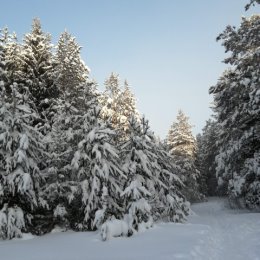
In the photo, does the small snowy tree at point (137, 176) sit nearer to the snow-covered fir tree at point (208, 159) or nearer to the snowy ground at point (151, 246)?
the snowy ground at point (151, 246)

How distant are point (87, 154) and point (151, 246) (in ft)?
23.0

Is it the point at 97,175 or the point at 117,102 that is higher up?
the point at 117,102

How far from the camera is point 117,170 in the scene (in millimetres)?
18250

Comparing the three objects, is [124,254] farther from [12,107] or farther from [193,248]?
[12,107]

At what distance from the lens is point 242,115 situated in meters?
25.9

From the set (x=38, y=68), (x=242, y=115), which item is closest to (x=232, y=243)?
(x=242, y=115)

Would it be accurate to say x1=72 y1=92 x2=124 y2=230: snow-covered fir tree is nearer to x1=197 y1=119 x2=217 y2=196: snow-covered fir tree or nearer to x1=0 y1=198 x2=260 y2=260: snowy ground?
x1=0 y1=198 x2=260 y2=260: snowy ground

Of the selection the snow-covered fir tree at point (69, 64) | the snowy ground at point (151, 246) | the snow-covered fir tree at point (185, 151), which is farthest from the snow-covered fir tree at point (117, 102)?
the snowy ground at point (151, 246)

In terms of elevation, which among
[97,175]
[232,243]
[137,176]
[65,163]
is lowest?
[232,243]

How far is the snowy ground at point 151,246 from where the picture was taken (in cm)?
1190

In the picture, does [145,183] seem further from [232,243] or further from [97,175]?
[232,243]

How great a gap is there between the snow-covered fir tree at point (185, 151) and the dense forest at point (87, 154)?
16203 mm

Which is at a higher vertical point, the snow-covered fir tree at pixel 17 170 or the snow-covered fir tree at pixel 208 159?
the snow-covered fir tree at pixel 208 159

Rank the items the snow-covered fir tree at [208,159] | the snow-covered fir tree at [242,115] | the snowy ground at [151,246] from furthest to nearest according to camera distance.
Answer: the snow-covered fir tree at [208,159] < the snow-covered fir tree at [242,115] < the snowy ground at [151,246]
